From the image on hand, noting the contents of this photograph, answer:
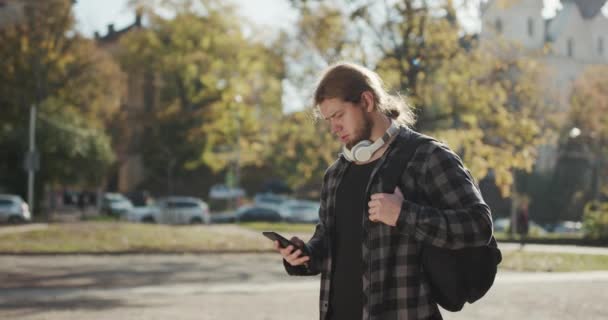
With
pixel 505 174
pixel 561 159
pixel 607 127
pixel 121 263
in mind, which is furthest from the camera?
pixel 561 159

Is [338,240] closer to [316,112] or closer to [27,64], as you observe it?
[316,112]

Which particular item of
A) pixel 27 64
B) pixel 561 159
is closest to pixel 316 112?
pixel 27 64

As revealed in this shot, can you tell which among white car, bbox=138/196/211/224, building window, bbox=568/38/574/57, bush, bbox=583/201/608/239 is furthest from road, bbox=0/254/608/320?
building window, bbox=568/38/574/57

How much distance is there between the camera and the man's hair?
3.29 metres

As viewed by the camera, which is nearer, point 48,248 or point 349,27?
point 48,248

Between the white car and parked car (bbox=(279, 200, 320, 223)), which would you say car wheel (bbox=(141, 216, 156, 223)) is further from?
parked car (bbox=(279, 200, 320, 223))

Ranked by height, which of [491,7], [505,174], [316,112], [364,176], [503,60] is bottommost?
[505,174]

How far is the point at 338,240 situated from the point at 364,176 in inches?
11.2

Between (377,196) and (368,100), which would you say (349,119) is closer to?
(368,100)

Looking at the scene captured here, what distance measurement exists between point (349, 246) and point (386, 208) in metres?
0.37

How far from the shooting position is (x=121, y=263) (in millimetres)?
17500

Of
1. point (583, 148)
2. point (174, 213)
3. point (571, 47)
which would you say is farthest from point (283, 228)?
point (571, 47)

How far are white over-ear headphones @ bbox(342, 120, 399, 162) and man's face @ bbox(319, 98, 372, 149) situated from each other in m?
0.04

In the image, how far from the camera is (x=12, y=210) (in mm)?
34500
